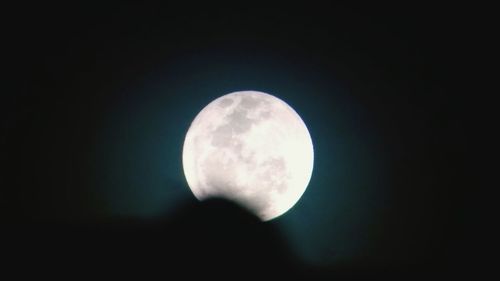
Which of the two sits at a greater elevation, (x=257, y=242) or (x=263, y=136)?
(x=263, y=136)

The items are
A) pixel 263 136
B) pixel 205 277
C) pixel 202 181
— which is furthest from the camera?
pixel 205 277

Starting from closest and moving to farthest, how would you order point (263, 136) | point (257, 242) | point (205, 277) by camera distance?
point (263, 136) < point (205, 277) < point (257, 242)

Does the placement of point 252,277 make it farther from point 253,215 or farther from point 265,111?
point 265,111

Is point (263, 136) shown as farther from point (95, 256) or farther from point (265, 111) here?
point (95, 256)

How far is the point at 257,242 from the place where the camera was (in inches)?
142

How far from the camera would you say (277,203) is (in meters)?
3.23

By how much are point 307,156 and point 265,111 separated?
25.3 inches

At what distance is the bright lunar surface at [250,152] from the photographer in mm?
2914

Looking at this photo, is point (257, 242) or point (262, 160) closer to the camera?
point (262, 160)

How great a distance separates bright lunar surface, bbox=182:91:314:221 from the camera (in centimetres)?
291

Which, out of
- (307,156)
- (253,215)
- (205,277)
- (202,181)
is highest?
(307,156)

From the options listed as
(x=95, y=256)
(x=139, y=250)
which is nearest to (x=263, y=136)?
(x=139, y=250)

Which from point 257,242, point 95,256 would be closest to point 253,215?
point 257,242

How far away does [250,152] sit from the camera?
2.88 m
